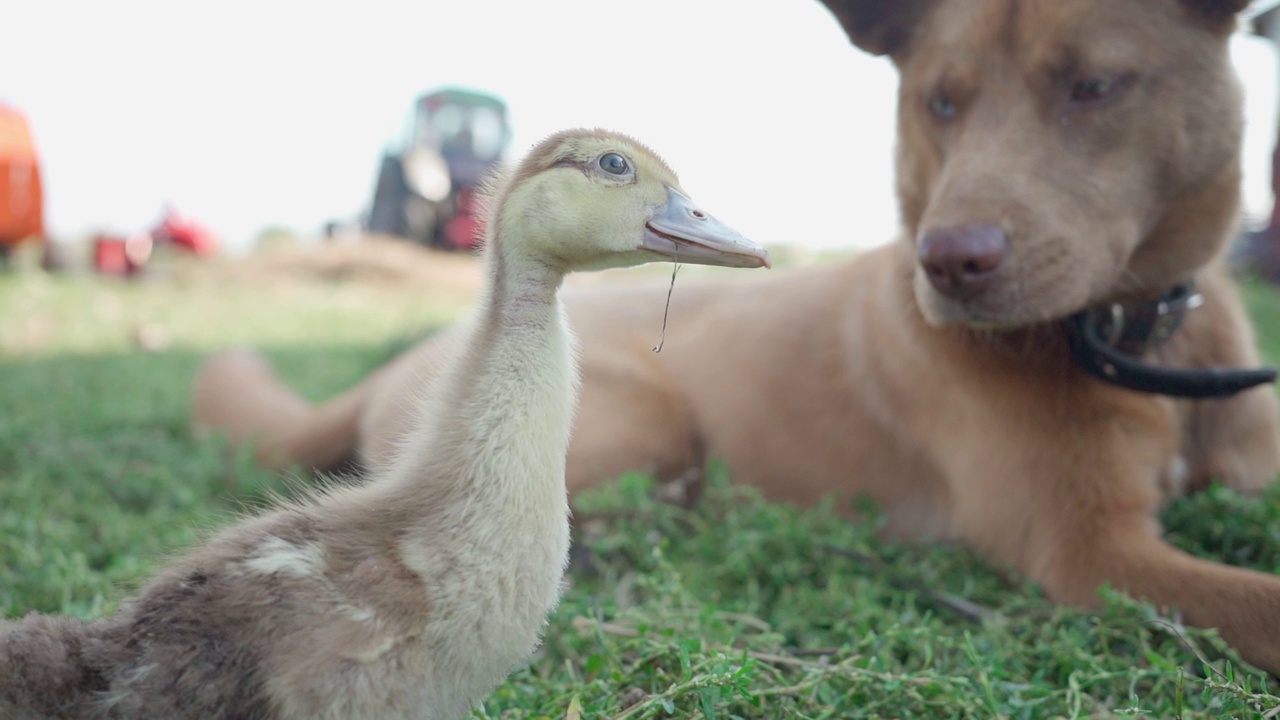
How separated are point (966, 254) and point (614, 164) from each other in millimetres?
1026

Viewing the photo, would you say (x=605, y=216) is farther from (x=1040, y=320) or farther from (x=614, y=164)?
(x=1040, y=320)

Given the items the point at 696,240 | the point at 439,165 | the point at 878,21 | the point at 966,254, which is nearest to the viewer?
the point at 696,240

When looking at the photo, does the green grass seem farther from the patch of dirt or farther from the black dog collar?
the patch of dirt

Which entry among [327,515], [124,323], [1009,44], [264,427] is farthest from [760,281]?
[124,323]

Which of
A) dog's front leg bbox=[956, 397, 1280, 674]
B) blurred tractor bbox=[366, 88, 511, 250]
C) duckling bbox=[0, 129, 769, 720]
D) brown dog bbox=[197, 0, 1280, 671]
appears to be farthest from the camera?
blurred tractor bbox=[366, 88, 511, 250]

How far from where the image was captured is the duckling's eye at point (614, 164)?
58.0 inches

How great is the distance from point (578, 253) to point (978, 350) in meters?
1.56

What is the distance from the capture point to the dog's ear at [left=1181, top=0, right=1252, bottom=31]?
243 cm

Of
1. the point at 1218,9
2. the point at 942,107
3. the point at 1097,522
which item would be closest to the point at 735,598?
the point at 1097,522

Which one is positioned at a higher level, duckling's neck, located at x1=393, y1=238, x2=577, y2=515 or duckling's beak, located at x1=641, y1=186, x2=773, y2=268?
duckling's beak, located at x1=641, y1=186, x2=773, y2=268

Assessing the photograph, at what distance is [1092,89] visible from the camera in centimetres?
238

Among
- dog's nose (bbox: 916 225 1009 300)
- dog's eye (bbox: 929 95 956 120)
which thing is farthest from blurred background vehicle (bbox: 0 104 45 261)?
dog's nose (bbox: 916 225 1009 300)

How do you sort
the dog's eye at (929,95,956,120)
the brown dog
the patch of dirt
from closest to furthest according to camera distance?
1. the brown dog
2. the dog's eye at (929,95,956,120)
3. the patch of dirt

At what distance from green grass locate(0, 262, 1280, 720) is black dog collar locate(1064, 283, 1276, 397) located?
0.32m
